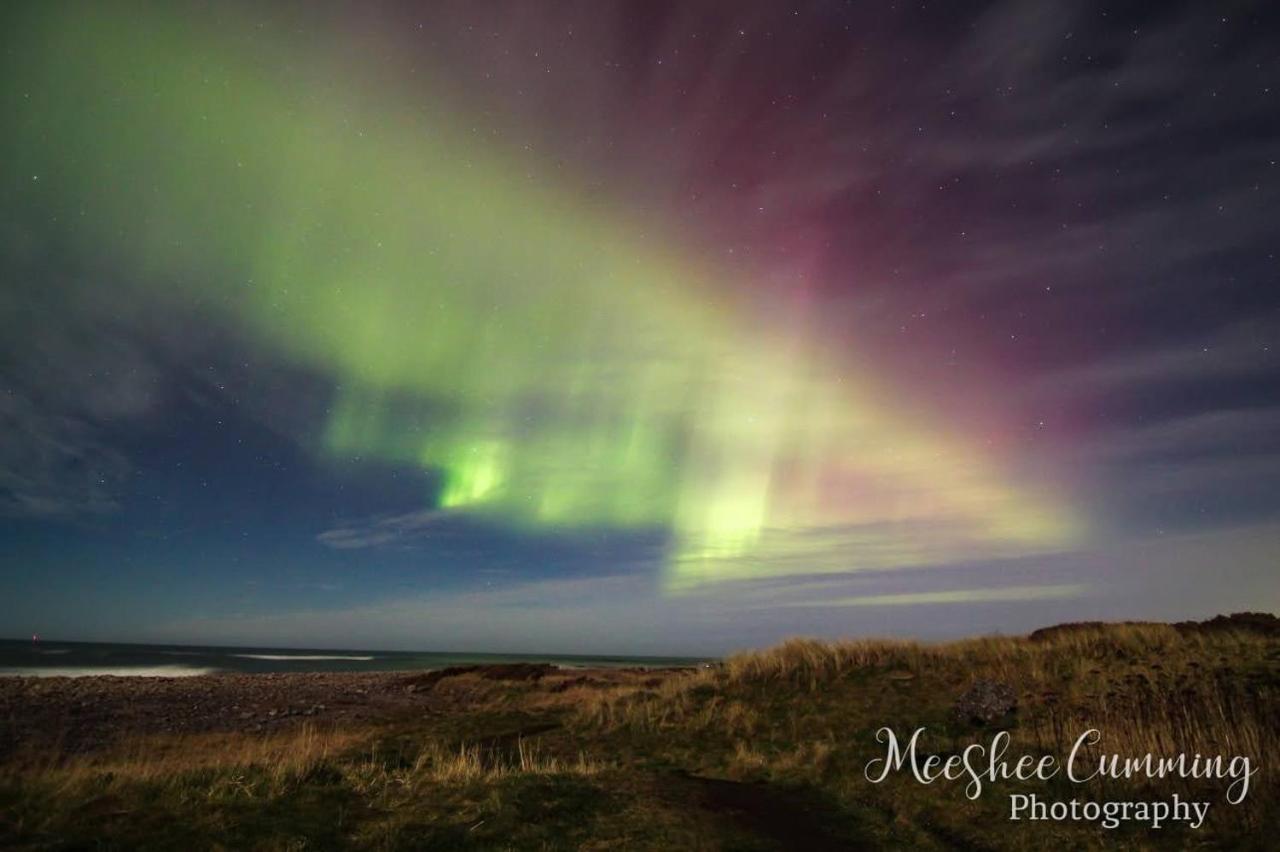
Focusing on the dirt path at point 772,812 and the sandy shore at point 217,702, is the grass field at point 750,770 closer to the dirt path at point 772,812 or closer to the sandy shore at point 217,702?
the dirt path at point 772,812

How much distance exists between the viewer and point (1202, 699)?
53.8 ft

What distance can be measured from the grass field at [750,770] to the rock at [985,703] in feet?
0.95

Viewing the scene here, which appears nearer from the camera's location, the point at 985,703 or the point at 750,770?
the point at 750,770

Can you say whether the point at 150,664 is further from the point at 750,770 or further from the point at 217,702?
the point at 750,770

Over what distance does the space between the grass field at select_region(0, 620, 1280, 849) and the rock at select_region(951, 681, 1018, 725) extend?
290mm

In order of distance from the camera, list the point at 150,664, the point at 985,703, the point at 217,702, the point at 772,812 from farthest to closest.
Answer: the point at 150,664 → the point at 217,702 → the point at 985,703 → the point at 772,812

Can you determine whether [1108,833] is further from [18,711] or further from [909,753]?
[18,711]

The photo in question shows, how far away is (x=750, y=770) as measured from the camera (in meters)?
18.0

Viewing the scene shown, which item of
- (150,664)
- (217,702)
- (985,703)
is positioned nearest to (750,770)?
(985,703)

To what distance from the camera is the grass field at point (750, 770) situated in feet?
35.6

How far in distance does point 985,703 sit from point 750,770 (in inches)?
283

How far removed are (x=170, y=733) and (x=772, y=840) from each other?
94.1ft

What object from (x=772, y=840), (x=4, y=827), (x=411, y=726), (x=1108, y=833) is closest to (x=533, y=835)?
(x=772, y=840)

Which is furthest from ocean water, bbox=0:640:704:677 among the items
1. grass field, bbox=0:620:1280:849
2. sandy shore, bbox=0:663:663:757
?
grass field, bbox=0:620:1280:849
